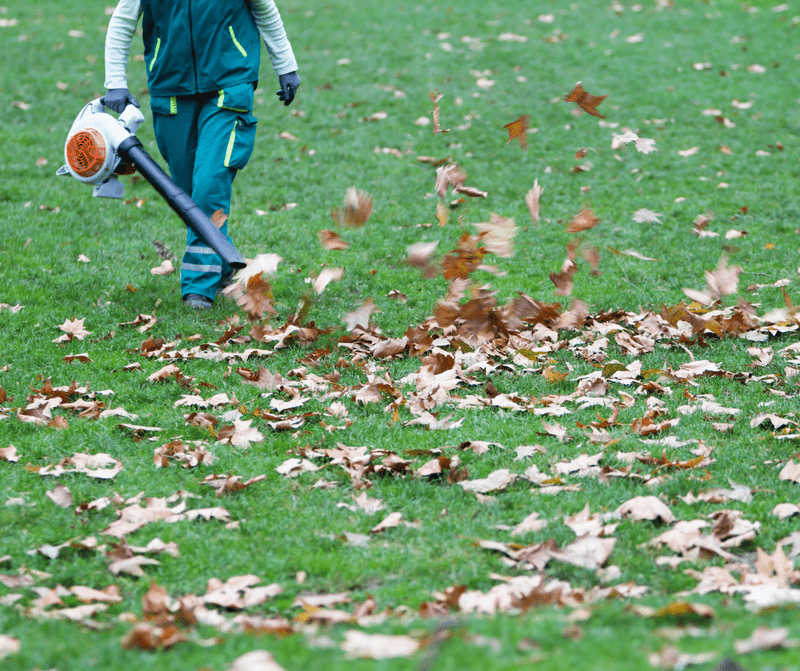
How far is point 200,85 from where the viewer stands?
545 cm

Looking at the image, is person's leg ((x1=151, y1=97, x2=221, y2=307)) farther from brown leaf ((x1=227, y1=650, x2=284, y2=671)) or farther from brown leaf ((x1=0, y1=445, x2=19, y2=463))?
brown leaf ((x1=227, y1=650, x2=284, y2=671))

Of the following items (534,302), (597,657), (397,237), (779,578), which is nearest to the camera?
(597,657)

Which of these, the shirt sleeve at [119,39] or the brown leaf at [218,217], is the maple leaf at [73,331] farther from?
the shirt sleeve at [119,39]

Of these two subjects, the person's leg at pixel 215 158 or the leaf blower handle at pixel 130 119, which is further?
the person's leg at pixel 215 158

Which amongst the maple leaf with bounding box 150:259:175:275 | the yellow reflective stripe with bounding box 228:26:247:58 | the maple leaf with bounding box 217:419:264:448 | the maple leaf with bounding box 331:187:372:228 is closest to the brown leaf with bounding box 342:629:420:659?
the maple leaf with bounding box 217:419:264:448

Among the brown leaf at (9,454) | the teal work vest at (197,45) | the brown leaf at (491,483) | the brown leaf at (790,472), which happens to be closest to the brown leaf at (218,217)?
the teal work vest at (197,45)

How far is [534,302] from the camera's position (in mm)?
5434

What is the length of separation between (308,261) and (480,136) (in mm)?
4249

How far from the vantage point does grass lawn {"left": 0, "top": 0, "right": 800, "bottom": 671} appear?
8.27 ft

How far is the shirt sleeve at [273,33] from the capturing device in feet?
18.5

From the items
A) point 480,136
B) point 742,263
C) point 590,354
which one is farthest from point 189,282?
point 480,136

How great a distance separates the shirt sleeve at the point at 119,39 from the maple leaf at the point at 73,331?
57.4 inches

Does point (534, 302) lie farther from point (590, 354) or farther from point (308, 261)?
point (308, 261)

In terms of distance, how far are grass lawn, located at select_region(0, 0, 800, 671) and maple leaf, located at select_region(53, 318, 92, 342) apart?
17 mm
